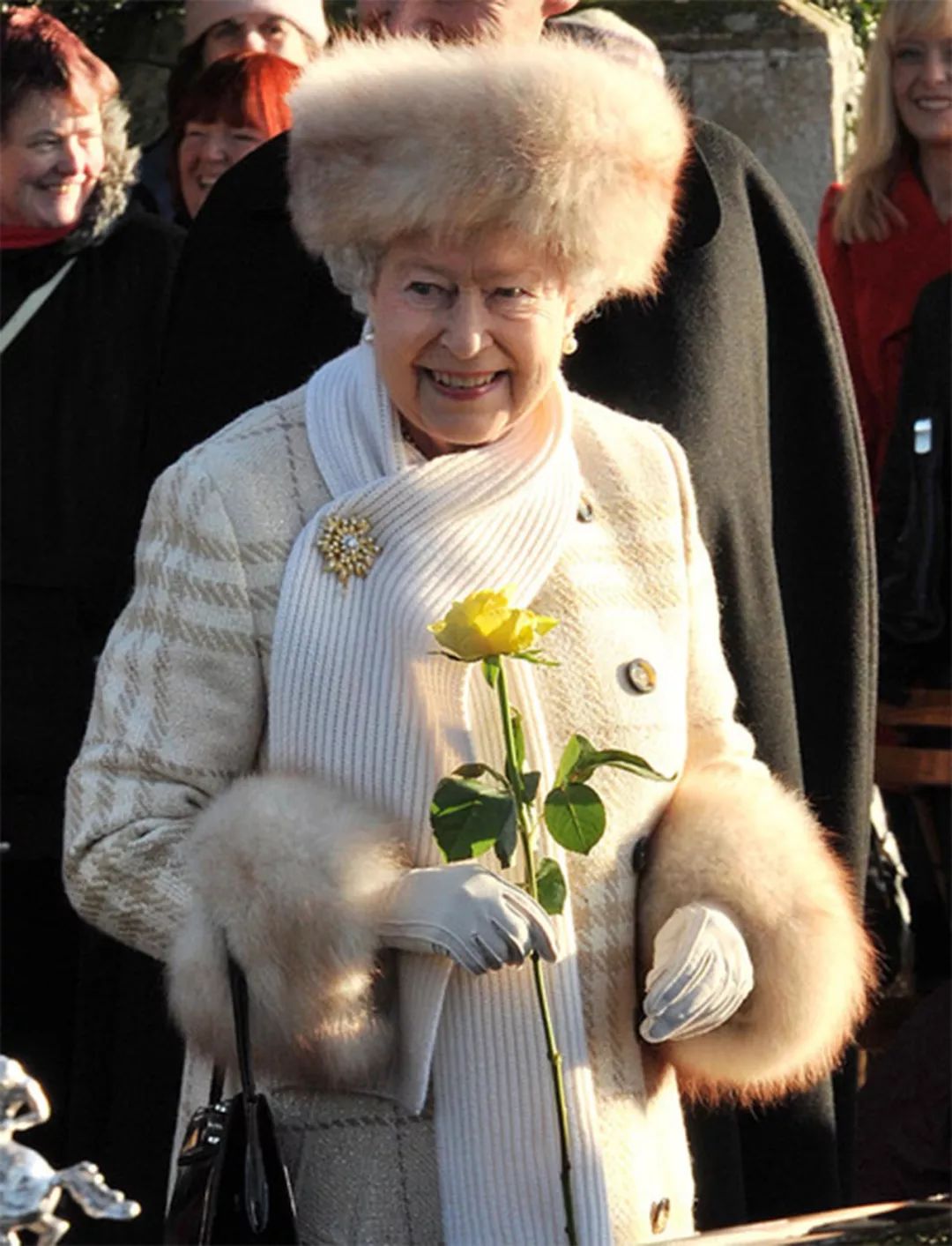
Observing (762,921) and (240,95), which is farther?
(240,95)

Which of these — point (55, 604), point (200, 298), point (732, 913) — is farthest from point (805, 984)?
point (55, 604)

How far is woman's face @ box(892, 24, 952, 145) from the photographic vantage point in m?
4.66

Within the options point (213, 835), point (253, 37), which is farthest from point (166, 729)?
point (253, 37)

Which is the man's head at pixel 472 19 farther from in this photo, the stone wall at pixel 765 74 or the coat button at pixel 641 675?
the stone wall at pixel 765 74

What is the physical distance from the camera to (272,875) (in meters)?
2.40

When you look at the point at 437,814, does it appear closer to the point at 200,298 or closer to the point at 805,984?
the point at 805,984

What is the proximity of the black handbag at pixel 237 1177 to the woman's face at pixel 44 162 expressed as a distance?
1893 millimetres

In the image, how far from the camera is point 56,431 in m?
3.98

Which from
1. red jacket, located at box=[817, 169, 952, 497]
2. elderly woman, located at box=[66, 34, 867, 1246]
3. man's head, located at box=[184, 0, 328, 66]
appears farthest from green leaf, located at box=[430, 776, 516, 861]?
man's head, located at box=[184, 0, 328, 66]

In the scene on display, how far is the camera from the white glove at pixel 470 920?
7.63 feet

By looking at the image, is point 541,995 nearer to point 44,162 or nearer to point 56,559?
point 56,559

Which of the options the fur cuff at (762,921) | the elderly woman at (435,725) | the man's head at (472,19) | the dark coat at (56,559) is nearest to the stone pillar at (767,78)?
the dark coat at (56,559)

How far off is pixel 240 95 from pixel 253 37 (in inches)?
13.3

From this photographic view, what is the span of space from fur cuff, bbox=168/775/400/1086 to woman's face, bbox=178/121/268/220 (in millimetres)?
1952
